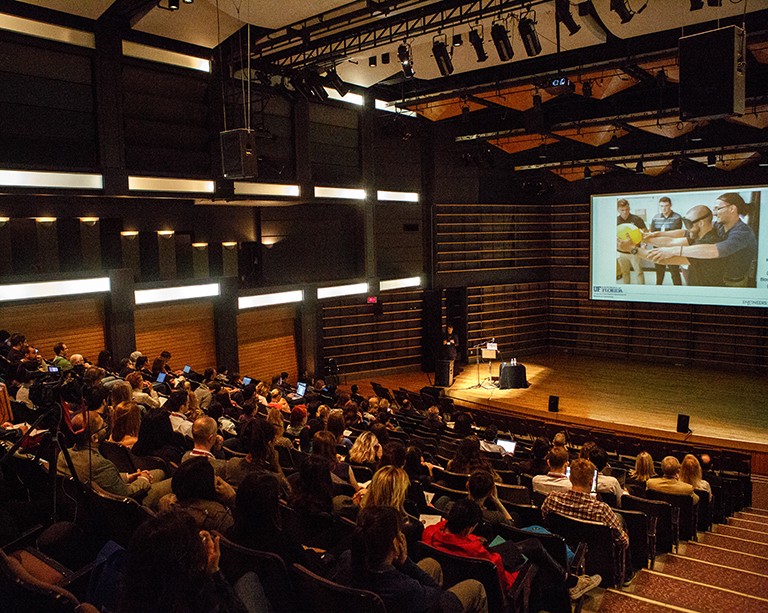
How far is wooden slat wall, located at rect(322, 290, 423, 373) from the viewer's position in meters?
16.5

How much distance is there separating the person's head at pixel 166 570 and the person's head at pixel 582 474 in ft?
9.72

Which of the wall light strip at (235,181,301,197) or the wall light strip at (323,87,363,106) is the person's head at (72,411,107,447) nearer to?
the wall light strip at (235,181,301,197)

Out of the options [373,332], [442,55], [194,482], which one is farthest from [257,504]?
[373,332]

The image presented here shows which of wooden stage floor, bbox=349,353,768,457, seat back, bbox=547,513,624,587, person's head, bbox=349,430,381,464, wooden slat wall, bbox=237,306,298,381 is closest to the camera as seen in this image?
seat back, bbox=547,513,624,587

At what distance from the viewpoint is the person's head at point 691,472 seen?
249 inches

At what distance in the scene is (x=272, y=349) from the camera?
15594 mm

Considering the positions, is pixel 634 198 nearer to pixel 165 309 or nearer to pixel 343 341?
pixel 343 341

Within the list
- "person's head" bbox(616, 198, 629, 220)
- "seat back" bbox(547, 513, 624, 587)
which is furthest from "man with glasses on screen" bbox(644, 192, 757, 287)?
"seat back" bbox(547, 513, 624, 587)

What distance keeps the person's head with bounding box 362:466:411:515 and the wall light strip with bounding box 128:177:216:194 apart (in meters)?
10.1

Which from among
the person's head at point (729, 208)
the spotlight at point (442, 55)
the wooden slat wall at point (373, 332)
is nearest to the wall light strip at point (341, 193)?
the wooden slat wall at point (373, 332)

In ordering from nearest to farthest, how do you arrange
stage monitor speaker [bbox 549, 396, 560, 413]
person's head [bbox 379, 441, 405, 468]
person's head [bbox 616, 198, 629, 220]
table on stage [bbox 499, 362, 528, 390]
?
person's head [bbox 379, 441, 405, 468], stage monitor speaker [bbox 549, 396, 560, 413], table on stage [bbox 499, 362, 528, 390], person's head [bbox 616, 198, 629, 220]

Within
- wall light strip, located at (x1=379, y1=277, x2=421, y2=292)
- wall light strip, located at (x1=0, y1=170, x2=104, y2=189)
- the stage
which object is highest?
wall light strip, located at (x1=0, y1=170, x2=104, y2=189)

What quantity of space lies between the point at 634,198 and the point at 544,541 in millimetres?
15261

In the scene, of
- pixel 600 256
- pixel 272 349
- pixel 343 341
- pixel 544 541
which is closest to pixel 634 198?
pixel 600 256
